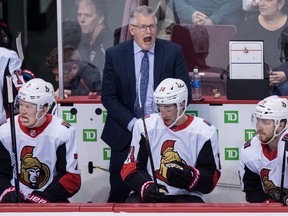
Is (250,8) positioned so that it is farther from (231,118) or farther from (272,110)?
(272,110)

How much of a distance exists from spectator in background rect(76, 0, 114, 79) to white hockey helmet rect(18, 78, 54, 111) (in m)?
1.25

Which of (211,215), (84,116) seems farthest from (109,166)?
(211,215)

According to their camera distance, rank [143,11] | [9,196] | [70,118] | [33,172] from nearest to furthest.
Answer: [9,196] → [33,172] → [143,11] → [70,118]

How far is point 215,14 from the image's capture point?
879 cm

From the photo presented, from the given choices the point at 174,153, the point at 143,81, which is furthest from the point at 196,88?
the point at 174,153

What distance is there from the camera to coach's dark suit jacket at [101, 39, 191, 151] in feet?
26.7

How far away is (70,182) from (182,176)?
729 millimetres

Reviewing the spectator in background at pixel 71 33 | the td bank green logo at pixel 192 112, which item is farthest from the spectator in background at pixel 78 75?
the td bank green logo at pixel 192 112

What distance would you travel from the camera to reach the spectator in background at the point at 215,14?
28.8ft

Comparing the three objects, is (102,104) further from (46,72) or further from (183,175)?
(46,72)

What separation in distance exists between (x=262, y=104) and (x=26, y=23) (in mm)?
6002

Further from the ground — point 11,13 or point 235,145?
point 11,13

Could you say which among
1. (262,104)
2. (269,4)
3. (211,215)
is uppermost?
(269,4)

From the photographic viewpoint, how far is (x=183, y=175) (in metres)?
7.30
